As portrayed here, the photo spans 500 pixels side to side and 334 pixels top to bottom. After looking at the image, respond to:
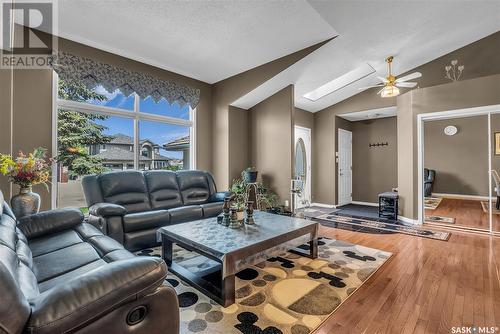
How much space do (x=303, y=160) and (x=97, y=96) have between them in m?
4.66

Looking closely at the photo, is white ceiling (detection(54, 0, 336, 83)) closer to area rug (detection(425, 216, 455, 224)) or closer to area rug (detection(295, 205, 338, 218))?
area rug (detection(295, 205, 338, 218))

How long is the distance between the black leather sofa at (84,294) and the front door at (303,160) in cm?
498

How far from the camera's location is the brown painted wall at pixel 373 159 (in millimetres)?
6363

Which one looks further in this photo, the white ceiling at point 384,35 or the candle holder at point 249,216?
the white ceiling at point 384,35

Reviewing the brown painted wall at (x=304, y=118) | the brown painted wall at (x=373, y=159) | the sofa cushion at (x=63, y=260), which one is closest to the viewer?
the sofa cushion at (x=63, y=260)

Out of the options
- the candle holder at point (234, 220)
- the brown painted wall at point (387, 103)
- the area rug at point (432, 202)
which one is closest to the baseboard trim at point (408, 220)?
the brown painted wall at point (387, 103)

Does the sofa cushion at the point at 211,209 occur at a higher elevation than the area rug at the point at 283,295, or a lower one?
higher

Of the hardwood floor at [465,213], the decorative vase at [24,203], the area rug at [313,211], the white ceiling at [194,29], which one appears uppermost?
the white ceiling at [194,29]

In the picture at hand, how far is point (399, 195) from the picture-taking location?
15.9 feet

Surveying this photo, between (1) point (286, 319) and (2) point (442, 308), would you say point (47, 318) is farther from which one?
(2) point (442, 308)

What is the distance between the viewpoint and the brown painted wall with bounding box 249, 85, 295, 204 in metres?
4.76

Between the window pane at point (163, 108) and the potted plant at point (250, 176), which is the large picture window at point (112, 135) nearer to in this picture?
the window pane at point (163, 108)

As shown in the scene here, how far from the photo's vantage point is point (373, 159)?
263 inches

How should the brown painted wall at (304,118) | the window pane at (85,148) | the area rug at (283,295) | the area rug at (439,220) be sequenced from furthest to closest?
1. the brown painted wall at (304,118)
2. the area rug at (439,220)
3. the window pane at (85,148)
4. the area rug at (283,295)
